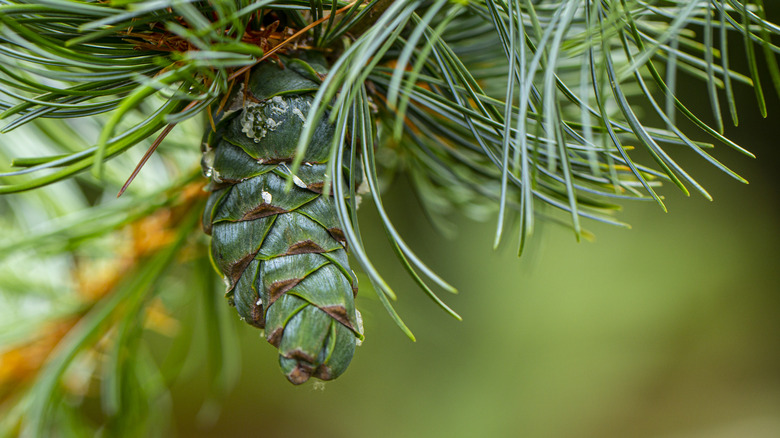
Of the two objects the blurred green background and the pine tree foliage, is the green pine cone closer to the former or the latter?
the pine tree foliage

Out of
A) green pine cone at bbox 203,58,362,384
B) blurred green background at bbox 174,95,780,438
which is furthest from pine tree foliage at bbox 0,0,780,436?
blurred green background at bbox 174,95,780,438

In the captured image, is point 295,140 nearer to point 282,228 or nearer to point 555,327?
point 282,228

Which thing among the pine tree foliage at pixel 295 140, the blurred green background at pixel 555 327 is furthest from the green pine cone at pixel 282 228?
the blurred green background at pixel 555 327

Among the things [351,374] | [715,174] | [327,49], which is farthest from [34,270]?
[715,174]

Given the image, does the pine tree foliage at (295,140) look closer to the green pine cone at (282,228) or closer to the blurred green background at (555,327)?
the green pine cone at (282,228)

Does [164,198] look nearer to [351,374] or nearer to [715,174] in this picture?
[351,374]

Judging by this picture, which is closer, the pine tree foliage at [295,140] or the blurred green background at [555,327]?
the pine tree foliage at [295,140]

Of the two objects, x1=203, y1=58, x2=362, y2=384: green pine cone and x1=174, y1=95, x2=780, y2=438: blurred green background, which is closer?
x1=203, y1=58, x2=362, y2=384: green pine cone

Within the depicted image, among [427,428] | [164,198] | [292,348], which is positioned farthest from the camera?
[427,428]
